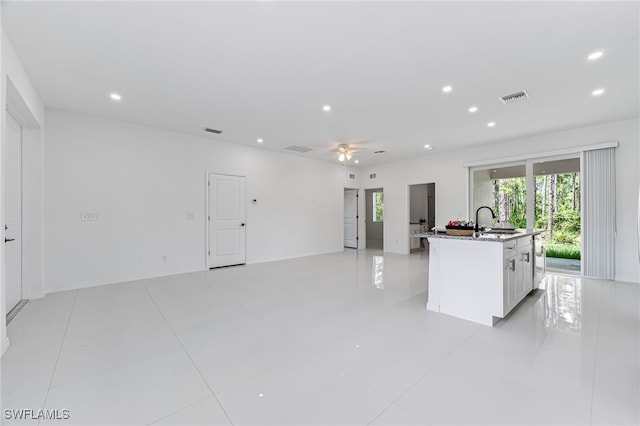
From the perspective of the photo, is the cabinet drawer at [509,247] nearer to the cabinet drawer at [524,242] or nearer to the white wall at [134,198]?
the cabinet drawer at [524,242]

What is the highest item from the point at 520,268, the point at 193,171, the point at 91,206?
the point at 193,171

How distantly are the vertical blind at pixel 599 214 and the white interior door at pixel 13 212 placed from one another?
8.97 metres

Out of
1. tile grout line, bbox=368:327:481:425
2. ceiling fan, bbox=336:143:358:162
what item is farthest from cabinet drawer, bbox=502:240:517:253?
ceiling fan, bbox=336:143:358:162

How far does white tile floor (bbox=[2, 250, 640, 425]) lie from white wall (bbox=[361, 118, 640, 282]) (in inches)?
60.5

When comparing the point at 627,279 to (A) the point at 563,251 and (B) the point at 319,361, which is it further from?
(B) the point at 319,361

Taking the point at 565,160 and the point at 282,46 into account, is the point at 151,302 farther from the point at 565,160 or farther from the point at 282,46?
the point at 565,160

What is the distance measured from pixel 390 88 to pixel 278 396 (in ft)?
11.7

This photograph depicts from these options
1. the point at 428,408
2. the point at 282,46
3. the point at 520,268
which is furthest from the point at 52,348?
Answer: the point at 520,268

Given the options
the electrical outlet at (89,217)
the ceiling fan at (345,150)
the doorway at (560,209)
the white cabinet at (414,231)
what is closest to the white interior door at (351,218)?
the white cabinet at (414,231)

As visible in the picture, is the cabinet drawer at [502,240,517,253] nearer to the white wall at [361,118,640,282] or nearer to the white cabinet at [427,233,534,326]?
the white cabinet at [427,233,534,326]

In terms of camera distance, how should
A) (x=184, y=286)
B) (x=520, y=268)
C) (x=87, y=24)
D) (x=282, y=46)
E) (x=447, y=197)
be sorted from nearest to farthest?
(x=87, y=24), (x=282, y=46), (x=520, y=268), (x=184, y=286), (x=447, y=197)

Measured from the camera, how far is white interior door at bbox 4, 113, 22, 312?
320 cm

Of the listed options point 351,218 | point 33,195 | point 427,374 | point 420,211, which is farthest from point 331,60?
point 420,211

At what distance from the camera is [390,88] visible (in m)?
3.56
